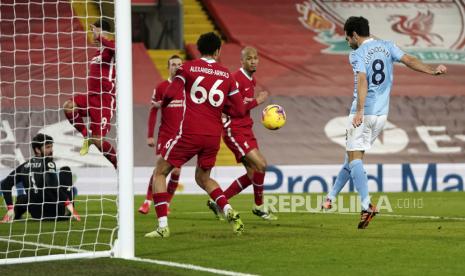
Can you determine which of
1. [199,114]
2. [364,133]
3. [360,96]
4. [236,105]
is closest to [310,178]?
[364,133]

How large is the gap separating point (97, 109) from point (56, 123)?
5.78m

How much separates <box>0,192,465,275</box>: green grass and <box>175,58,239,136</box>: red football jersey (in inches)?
41.5

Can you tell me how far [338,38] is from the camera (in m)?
23.7

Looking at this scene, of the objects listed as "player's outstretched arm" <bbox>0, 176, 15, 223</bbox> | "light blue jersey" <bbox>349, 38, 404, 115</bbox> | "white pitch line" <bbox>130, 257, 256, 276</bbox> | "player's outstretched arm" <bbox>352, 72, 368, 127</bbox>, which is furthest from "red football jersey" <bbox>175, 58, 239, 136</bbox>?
"player's outstretched arm" <bbox>0, 176, 15, 223</bbox>

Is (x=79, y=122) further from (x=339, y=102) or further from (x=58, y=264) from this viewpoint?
(x=339, y=102)

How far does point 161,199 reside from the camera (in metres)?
9.66

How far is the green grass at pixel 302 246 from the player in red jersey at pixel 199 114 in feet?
1.06

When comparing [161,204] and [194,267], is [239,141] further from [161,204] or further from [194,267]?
[194,267]

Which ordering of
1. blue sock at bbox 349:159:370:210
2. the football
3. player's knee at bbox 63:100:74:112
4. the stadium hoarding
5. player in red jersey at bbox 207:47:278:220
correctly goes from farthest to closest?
the stadium hoarding → player's knee at bbox 63:100:74:112 → player in red jersey at bbox 207:47:278:220 → the football → blue sock at bbox 349:159:370:210

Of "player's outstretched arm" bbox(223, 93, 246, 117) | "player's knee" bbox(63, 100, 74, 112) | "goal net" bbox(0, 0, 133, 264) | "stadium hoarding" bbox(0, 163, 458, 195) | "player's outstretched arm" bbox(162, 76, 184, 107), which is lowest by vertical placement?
"stadium hoarding" bbox(0, 163, 458, 195)

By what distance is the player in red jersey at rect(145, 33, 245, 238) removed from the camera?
9656mm

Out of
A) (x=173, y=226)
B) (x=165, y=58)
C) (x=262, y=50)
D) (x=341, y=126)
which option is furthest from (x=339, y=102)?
(x=173, y=226)

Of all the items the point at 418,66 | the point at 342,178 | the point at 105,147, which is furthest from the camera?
the point at 105,147

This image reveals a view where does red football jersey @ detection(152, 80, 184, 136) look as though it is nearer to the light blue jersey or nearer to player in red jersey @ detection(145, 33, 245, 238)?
player in red jersey @ detection(145, 33, 245, 238)
